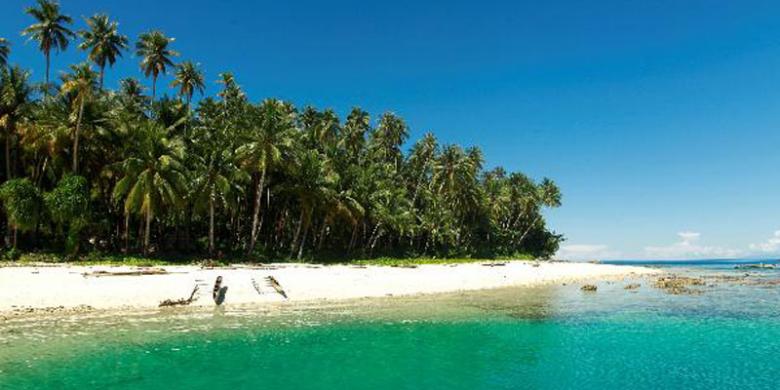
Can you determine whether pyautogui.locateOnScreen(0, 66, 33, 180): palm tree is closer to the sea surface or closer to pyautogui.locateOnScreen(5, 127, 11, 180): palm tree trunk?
pyautogui.locateOnScreen(5, 127, 11, 180): palm tree trunk

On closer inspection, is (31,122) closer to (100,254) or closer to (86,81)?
(86,81)

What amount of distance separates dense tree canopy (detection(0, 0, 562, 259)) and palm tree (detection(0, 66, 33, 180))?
9 cm

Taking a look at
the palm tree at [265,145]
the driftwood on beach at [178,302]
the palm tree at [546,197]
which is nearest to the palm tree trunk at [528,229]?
the palm tree at [546,197]

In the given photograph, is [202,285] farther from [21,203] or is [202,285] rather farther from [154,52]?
[154,52]

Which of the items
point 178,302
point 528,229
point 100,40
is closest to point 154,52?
point 100,40

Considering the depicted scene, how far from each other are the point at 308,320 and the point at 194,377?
1013 cm

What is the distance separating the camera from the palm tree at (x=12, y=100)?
41.1 m

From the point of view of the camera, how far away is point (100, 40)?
5497cm

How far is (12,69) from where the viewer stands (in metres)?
41.8

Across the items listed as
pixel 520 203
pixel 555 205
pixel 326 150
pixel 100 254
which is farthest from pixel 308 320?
pixel 555 205

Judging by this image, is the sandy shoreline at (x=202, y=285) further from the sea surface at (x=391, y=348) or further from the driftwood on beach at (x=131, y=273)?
the sea surface at (x=391, y=348)

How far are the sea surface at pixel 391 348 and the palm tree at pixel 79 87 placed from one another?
2290cm

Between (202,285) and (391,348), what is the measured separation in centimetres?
1627

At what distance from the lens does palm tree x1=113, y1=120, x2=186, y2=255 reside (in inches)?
1604
